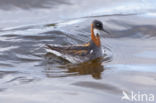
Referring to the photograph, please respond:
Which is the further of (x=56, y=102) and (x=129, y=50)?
(x=129, y=50)

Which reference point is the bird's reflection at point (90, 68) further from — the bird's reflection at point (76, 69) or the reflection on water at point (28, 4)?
the reflection on water at point (28, 4)

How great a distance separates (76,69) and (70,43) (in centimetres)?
177

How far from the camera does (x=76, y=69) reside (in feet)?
27.0


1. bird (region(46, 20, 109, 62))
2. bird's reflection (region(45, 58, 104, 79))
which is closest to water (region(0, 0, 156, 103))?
bird's reflection (region(45, 58, 104, 79))

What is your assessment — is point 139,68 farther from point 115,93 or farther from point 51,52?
point 51,52

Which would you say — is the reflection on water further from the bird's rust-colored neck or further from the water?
the bird's rust-colored neck

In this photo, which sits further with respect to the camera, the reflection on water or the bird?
the reflection on water

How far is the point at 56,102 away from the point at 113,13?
6052 mm

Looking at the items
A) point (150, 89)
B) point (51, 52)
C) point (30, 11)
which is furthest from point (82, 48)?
point (30, 11)

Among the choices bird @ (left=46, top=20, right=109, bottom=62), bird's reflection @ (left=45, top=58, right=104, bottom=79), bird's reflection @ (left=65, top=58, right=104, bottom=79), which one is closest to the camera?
bird's reflection @ (left=45, top=58, right=104, bottom=79)

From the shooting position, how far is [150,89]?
23.1ft

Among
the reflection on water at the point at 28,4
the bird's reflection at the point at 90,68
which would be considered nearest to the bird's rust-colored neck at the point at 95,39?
the bird's reflection at the point at 90,68

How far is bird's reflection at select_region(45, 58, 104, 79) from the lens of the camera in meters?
7.77

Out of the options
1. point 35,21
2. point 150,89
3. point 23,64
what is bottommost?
point 150,89
